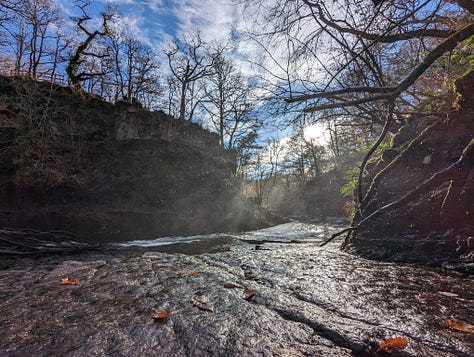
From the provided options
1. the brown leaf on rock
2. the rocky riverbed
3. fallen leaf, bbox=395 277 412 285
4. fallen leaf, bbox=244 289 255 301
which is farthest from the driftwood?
fallen leaf, bbox=395 277 412 285

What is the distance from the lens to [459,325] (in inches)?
51.5

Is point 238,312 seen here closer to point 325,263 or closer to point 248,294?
point 248,294

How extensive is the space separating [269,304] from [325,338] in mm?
610

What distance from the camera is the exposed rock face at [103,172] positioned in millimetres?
8672

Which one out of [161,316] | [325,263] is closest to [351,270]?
[325,263]

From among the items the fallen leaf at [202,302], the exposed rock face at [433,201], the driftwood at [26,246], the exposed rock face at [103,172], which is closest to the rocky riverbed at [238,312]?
the fallen leaf at [202,302]

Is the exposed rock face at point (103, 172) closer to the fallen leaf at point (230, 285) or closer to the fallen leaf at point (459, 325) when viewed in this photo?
the fallen leaf at point (230, 285)

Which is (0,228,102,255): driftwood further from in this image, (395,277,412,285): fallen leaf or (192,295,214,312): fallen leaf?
(395,277,412,285): fallen leaf

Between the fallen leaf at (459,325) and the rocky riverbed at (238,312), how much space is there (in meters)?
0.05

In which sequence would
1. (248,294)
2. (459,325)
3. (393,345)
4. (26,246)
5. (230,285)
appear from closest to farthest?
1. (393,345)
2. (459,325)
3. (248,294)
4. (230,285)
5. (26,246)

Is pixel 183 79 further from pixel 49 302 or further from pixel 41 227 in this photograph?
pixel 49 302

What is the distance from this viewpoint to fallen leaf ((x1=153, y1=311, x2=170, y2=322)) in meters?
1.49

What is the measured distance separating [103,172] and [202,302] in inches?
483

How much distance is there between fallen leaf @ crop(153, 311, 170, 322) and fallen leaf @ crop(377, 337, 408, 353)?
1.33 meters
